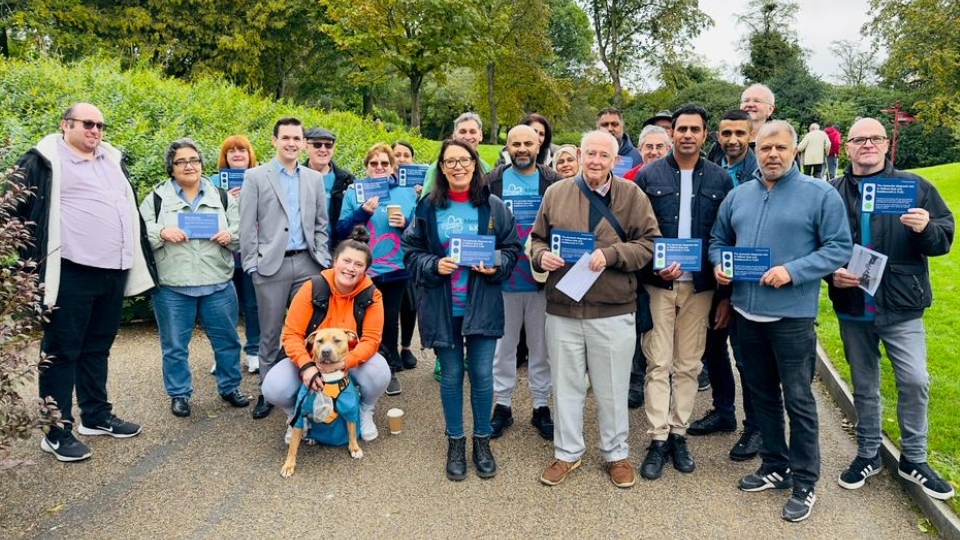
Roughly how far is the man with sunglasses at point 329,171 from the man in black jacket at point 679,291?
3113 millimetres

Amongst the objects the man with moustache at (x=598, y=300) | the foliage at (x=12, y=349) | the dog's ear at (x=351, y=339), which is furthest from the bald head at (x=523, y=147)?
the foliage at (x=12, y=349)

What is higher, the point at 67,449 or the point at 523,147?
the point at 523,147

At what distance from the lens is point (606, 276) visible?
4328 mm

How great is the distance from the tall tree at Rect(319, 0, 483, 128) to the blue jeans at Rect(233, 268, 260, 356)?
532 inches

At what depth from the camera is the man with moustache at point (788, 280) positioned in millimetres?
3971

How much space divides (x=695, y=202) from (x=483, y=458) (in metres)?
2.40

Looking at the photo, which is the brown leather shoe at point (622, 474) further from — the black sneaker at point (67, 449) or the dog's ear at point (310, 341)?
the black sneaker at point (67, 449)

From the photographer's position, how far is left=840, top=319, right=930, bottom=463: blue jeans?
4.25m

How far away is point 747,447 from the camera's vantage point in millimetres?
4953

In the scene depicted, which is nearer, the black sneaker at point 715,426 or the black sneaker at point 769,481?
the black sneaker at point 769,481

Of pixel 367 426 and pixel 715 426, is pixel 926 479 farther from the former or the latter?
pixel 367 426

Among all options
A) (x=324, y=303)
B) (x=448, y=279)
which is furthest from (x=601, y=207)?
(x=324, y=303)

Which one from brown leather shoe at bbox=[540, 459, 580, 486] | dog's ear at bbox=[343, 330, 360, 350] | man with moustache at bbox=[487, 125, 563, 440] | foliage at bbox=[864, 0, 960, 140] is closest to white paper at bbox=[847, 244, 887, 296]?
man with moustache at bbox=[487, 125, 563, 440]

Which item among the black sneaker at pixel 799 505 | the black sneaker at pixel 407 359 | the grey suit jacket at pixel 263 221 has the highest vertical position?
the grey suit jacket at pixel 263 221
